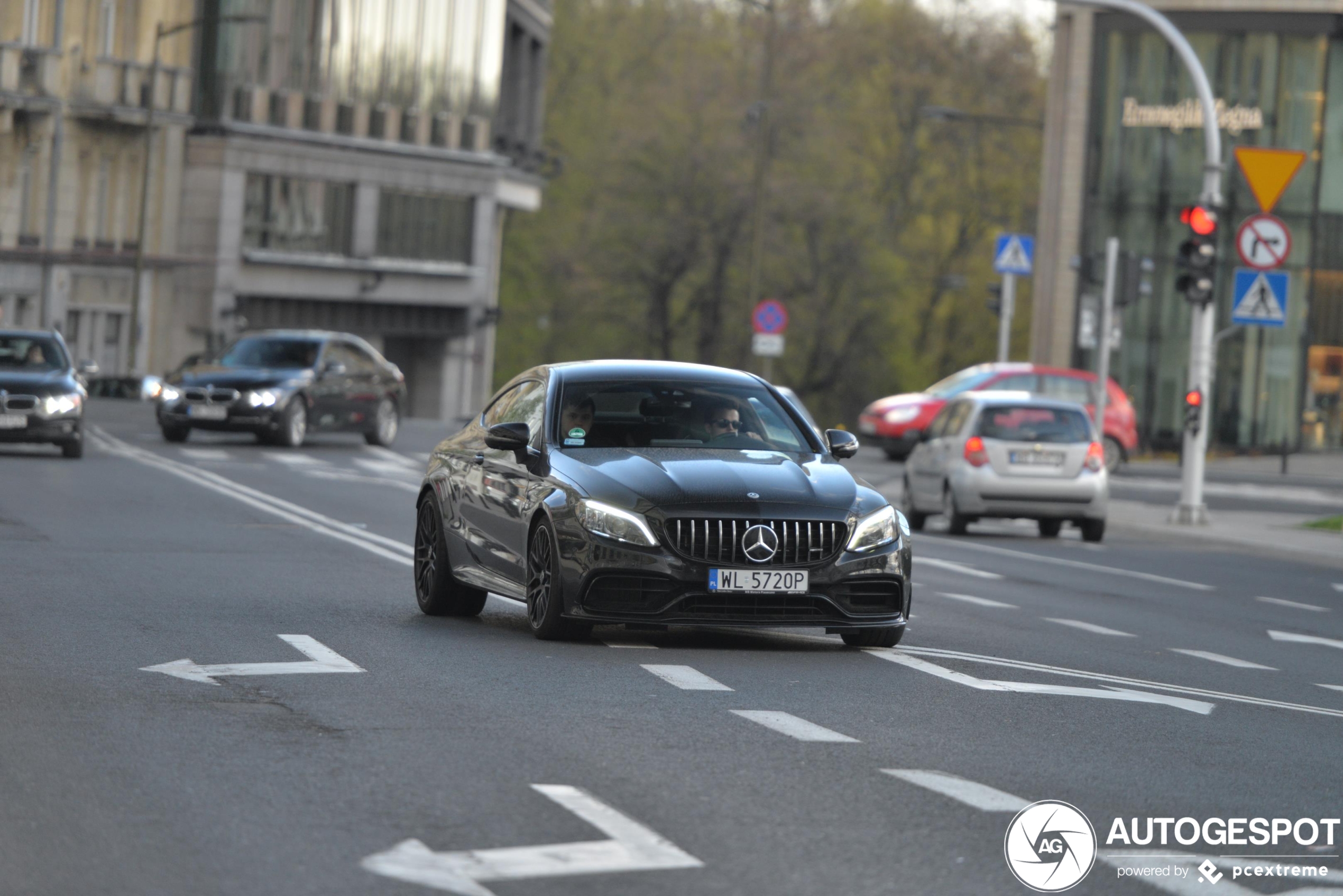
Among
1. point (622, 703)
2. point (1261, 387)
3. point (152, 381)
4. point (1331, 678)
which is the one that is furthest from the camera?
point (1261, 387)

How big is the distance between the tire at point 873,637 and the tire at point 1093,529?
42.9 ft

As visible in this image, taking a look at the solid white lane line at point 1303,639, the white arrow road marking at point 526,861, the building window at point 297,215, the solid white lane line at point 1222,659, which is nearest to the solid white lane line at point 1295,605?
the solid white lane line at point 1303,639

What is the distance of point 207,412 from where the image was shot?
3244 cm

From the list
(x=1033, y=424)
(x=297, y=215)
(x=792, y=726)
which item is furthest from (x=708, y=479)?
(x=297, y=215)

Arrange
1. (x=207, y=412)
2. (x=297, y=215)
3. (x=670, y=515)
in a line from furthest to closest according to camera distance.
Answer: (x=297, y=215), (x=207, y=412), (x=670, y=515)

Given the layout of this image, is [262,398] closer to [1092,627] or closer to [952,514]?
[952,514]

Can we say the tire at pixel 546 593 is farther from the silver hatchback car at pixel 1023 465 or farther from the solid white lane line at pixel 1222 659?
the silver hatchback car at pixel 1023 465

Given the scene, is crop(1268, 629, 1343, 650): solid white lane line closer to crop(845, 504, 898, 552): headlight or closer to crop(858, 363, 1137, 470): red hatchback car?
crop(845, 504, 898, 552): headlight

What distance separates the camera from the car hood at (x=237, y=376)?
107 ft

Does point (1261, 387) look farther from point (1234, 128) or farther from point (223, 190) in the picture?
point (223, 190)

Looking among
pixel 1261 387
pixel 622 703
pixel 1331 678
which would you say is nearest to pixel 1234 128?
pixel 1261 387

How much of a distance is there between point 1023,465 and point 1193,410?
3575mm

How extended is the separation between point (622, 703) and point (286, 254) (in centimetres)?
6204

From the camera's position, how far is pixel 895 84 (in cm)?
7762
